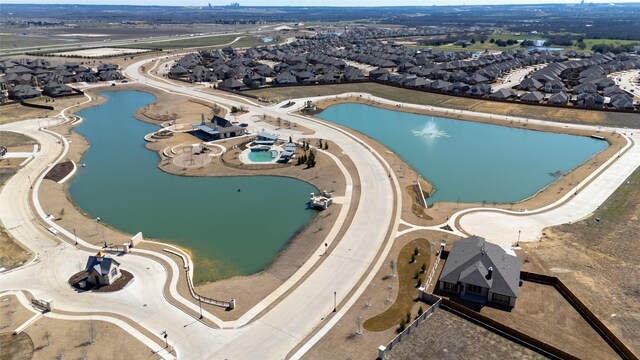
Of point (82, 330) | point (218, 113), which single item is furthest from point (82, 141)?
point (82, 330)

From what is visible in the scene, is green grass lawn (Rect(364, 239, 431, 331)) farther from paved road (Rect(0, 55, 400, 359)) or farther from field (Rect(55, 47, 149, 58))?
field (Rect(55, 47, 149, 58))

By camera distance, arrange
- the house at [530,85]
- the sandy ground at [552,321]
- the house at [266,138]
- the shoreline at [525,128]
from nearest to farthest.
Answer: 1. the sandy ground at [552,321]
2. the shoreline at [525,128]
3. the house at [266,138]
4. the house at [530,85]

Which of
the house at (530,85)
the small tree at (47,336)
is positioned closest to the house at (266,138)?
the small tree at (47,336)

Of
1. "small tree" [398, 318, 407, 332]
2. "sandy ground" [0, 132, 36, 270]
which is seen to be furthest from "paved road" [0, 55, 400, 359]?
"small tree" [398, 318, 407, 332]

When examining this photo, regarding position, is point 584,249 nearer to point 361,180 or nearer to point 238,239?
point 361,180

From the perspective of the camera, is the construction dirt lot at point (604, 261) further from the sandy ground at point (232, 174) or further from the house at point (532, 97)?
the house at point (532, 97)

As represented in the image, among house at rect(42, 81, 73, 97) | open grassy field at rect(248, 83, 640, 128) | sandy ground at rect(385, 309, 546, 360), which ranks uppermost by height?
house at rect(42, 81, 73, 97)

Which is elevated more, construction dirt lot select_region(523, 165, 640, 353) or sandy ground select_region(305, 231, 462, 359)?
construction dirt lot select_region(523, 165, 640, 353)
